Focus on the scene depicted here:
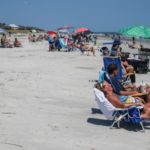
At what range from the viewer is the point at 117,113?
7.46 meters

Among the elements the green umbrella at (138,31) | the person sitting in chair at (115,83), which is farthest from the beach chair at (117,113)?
the green umbrella at (138,31)

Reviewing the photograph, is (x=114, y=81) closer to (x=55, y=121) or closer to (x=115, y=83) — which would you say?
(x=115, y=83)

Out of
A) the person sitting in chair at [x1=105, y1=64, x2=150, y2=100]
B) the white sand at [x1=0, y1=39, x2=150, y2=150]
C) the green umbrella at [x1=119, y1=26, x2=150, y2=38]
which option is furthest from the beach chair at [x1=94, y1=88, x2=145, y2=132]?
the green umbrella at [x1=119, y1=26, x2=150, y2=38]

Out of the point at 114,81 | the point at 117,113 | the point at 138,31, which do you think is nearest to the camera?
the point at 117,113

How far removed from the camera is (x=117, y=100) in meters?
7.43

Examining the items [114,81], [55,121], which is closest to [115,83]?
[114,81]

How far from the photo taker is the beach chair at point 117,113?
23.8ft

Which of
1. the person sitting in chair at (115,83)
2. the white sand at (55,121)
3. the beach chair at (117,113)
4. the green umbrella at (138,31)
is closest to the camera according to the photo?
the white sand at (55,121)

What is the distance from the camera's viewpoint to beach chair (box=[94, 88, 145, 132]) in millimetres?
7254

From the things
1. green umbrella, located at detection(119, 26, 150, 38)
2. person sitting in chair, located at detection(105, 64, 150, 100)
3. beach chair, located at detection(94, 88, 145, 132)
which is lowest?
beach chair, located at detection(94, 88, 145, 132)


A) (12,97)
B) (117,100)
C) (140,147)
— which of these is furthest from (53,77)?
(140,147)

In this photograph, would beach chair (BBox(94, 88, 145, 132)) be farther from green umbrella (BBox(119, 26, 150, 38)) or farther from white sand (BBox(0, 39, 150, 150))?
green umbrella (BBox(119, 26, 150, 38))

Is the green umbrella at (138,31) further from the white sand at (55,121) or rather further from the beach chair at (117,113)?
the beach chair at (117,113)

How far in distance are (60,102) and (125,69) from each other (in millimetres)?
3187
